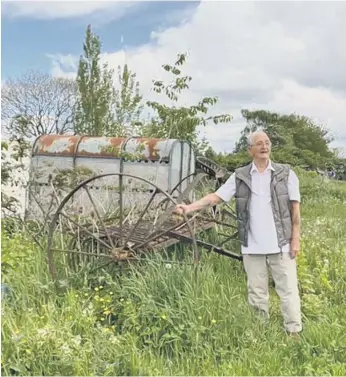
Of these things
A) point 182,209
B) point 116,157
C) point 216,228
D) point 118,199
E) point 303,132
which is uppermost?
point 303,132

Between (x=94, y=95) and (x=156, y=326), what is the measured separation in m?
11.2

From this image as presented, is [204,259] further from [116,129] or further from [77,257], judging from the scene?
[116,129]

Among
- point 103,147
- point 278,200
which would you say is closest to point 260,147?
point 278,200

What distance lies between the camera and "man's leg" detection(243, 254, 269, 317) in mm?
4645

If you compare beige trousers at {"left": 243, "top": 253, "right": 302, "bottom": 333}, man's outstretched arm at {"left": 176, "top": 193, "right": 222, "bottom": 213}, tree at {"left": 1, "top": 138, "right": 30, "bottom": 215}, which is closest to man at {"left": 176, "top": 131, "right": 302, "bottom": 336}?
beige trousers at {"left": 243, "top": 253, "right": 302, "bottom": 333}

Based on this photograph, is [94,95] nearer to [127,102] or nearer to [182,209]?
[127,102]

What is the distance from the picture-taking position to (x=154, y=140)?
882cm

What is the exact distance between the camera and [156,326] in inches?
167

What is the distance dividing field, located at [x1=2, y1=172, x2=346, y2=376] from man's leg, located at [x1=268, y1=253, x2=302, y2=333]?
10 centimetres

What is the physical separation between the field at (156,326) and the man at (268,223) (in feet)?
0.83

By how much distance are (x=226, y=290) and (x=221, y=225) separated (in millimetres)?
2190

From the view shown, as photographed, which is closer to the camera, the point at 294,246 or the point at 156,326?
the point at 156,326

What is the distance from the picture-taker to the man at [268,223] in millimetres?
4484

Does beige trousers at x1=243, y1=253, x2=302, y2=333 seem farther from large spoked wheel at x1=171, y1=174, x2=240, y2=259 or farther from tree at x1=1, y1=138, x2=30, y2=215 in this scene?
tree at x1=1, y1=138, x2=30, y2=215
